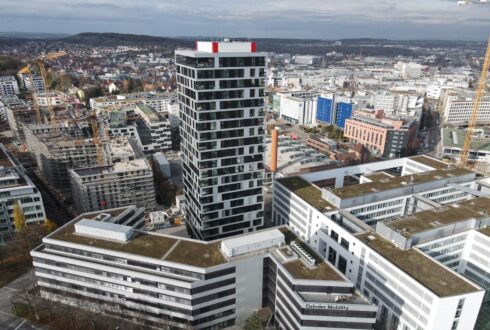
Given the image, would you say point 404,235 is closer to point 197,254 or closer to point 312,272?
point 312,272

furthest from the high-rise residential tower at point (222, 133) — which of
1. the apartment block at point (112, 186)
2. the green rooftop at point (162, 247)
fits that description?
the apartment block at point (112, 186)

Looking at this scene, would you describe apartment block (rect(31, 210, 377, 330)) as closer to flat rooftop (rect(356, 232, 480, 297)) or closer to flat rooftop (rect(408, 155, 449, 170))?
flat rooftop (rect(356, 232, 480, 297))

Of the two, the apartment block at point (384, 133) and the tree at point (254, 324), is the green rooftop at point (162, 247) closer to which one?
the tree at point (254, 324)

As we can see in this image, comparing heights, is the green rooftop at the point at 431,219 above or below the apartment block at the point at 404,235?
above

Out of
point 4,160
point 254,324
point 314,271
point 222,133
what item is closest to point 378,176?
point 222,133

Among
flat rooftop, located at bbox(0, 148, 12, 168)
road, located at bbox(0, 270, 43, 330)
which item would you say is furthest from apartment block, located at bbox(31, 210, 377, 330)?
flat rooftop, located at bbox(0, 148, 12, 168)

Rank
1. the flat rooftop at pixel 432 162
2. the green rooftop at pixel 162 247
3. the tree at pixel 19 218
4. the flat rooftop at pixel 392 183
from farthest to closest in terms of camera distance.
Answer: the flat rooftop at pixel 432 162, the flat rooftop at pixel 392 183, the tree at pixel 19 218, the green rooftop at pixel 162 247

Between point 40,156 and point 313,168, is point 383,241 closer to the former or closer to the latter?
point 313,168
